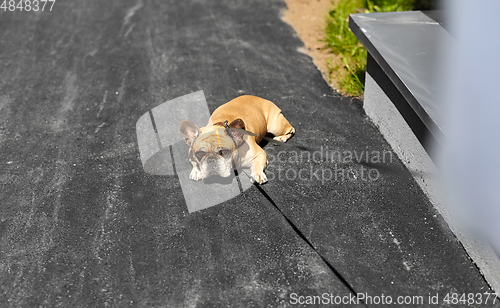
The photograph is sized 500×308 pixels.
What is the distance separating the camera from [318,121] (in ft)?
20.6

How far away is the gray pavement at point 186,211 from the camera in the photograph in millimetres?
3939

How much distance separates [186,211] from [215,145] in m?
0.84

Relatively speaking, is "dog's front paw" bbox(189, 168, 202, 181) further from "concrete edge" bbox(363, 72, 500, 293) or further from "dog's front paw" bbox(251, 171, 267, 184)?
"concrete edge" bbox(363, 72, 500, 293)

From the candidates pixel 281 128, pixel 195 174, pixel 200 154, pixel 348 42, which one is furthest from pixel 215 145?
pixel 348 42

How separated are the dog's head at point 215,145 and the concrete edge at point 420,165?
214cm

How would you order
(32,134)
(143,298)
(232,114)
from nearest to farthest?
(143,298) → (232,114) → (32,134)

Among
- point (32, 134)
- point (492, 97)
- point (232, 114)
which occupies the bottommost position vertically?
point (32, 134)

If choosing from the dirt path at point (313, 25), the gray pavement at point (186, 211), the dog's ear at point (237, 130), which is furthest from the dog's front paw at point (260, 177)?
the dirt path at point (313, 25)

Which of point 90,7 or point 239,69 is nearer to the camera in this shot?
point 239,69

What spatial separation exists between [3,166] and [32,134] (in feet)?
2.53

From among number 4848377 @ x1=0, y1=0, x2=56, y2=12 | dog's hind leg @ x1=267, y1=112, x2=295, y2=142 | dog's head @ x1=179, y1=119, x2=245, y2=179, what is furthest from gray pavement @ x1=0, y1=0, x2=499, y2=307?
number 4848377 @ x1=0, y1=0, x2=56, y2=12

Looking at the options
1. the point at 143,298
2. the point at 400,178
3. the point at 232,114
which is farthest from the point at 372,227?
the point at 143,298

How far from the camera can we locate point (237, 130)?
4.75m

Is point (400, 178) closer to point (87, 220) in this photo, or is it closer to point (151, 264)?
point (151, 264)
